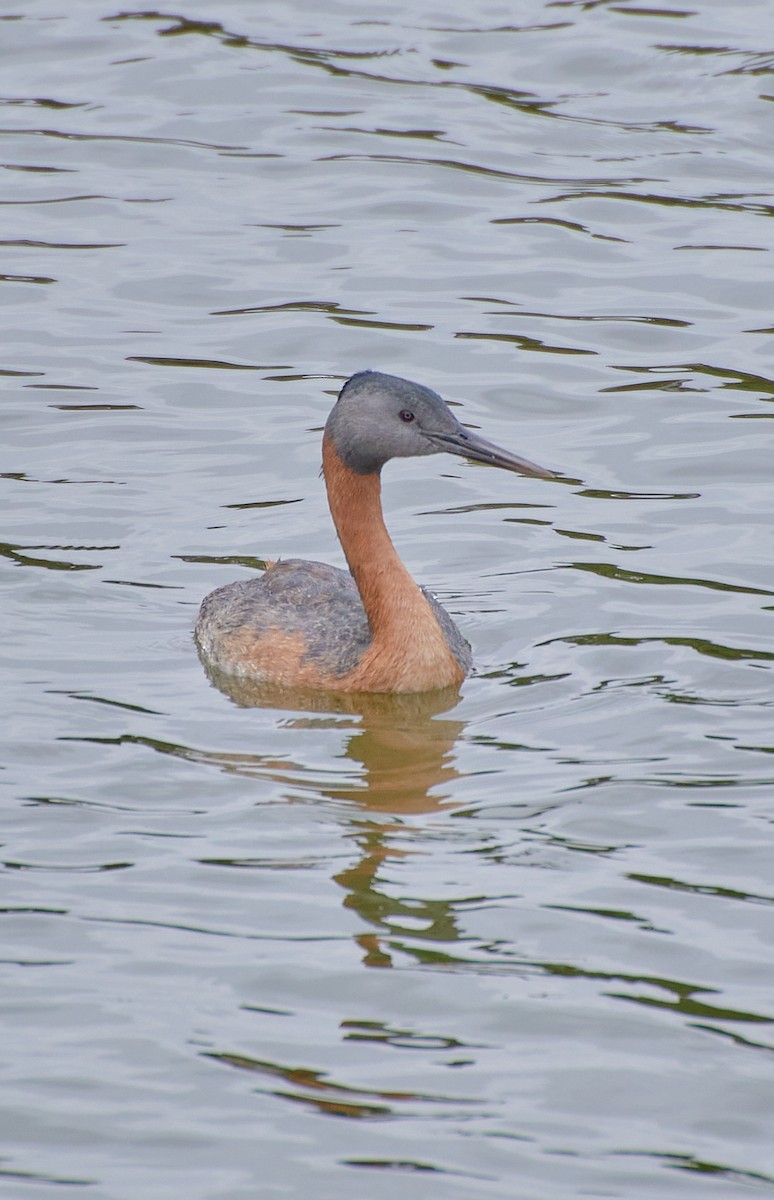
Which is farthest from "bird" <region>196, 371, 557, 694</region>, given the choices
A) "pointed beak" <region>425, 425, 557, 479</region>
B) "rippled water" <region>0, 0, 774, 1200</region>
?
"rippled water" <region>0, 0, 774, 1200</region>

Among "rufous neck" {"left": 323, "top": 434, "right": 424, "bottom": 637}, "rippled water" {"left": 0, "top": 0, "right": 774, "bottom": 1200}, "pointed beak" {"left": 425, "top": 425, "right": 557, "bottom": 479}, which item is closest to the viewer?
"rippled water" {"left": 0, "top": 0, "right": 774, "bottom": 1200}

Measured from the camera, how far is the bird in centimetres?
898

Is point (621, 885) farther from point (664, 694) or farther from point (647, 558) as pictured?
point (647, 558)

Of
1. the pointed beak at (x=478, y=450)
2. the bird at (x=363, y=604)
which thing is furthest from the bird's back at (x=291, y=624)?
the pointed beak at (x=478, y=450)

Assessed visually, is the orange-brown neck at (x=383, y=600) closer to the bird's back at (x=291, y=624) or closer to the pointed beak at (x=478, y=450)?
the bird's back at (x=291, y=624)

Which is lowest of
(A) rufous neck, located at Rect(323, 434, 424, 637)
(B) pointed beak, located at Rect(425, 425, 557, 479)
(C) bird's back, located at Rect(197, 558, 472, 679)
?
(C) bird's back, located at Rect(197, 558, 472, 679)

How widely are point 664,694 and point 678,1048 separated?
2897 millimetres

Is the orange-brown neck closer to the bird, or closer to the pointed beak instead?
the bird

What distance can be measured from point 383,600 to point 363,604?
12.9 inches

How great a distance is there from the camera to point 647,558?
10.1 meters

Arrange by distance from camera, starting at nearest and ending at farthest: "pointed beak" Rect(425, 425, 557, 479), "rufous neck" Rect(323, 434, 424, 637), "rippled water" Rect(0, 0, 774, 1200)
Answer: "rippled water" Rect(0, 0, 774, 1200) < "pointed beak" Rect(425, 425, 557, 479) < "rufous neck" Rect(323, 434, 424, 637)

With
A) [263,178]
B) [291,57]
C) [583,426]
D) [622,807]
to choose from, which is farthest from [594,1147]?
[291,57]

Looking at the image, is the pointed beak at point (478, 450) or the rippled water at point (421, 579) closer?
the rippled water at point (421, 579)

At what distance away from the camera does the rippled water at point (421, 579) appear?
5.72 m
